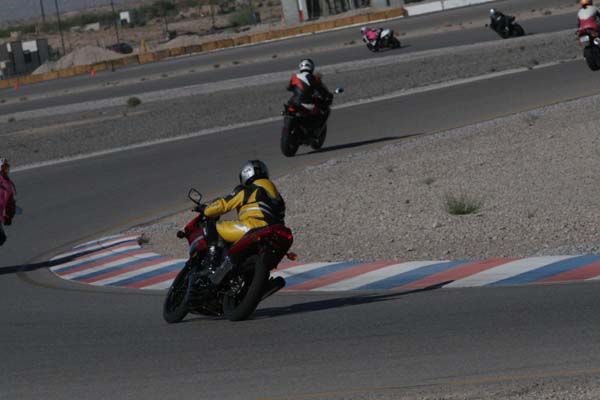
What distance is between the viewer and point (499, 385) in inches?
270

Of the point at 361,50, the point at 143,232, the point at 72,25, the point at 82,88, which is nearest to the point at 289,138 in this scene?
the point at 143,232

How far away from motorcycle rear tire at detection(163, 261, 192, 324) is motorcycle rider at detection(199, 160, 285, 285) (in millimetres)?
370

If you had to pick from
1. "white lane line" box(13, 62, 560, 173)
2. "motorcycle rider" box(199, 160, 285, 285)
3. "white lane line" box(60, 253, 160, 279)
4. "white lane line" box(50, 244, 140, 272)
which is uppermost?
"motorcycle rider" box(199, 160, 285, 285)

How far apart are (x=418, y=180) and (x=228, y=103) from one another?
19.4 meters

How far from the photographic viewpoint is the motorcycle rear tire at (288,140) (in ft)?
70.5

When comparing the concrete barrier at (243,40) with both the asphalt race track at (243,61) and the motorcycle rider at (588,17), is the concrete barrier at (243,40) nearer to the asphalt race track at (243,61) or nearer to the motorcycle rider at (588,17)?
the asphalt race track at (243,61)

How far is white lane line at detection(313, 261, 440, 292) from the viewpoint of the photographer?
1134 cm

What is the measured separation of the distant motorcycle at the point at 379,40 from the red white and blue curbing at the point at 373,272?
3446 centimetres

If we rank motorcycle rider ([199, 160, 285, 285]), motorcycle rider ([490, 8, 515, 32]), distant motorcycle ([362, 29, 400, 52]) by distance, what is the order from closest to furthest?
1. motorcycle rider ([199, 160, 285, 285])
2. motorcycle rider ([490, 8, 515, 32])
3. distant motorcycle ([362, 29, 400, 52])

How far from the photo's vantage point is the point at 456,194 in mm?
15742

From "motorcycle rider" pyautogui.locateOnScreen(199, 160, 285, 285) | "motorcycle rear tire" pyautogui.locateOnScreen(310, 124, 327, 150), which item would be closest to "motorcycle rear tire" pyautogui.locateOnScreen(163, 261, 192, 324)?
"motorcycle rider" pyautogui.locateOnScreen(199, 160, 285, 285)

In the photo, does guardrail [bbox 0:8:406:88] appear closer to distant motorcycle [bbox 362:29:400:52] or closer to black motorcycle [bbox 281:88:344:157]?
distant motorcycle [bbox 362:29:400:52]

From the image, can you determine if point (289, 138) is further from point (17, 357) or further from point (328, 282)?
point (17, 357)

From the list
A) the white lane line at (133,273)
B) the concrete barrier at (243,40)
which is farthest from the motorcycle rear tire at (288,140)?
the concrete barrier at (243,40)
